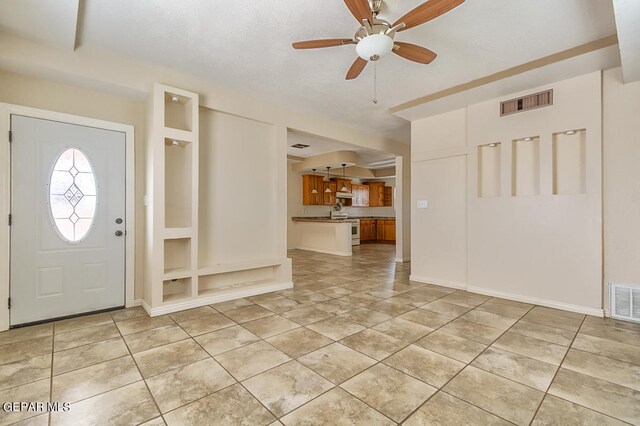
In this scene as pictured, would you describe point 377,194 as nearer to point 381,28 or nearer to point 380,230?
point 380,230

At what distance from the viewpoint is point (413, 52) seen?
2496 mm

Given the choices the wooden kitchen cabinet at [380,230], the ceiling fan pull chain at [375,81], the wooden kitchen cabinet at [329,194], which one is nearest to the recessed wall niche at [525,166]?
the ceiling fan pull chain at [375,81]

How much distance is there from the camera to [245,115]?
164 inches

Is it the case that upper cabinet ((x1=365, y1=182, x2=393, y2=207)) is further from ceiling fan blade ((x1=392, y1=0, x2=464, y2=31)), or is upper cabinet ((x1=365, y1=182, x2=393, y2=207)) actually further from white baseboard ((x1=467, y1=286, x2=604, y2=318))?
ceiling fan blade ((x1=392, y1=0, x2=464, y2=31))

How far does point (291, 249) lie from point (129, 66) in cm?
664

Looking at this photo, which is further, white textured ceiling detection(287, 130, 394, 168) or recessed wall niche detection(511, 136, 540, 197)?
white textured ceiling detection(287, 130, 394, 168)

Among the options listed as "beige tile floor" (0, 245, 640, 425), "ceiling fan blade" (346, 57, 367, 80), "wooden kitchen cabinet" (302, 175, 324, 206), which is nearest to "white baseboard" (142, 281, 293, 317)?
"beige tile floor" (0, 245, 640, 425)

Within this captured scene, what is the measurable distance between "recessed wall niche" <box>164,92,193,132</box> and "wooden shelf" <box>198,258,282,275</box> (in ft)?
5.87

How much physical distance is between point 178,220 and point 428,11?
3480mm

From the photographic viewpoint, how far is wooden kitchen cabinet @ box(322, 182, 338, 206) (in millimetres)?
9805

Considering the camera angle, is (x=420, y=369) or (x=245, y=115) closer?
(x=420, y=369)

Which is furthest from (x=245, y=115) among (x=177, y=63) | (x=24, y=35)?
(x=24, y=35)

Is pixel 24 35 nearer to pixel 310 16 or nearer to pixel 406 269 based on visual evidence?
pixel 310 16

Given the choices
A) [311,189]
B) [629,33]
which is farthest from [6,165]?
[311,189]
